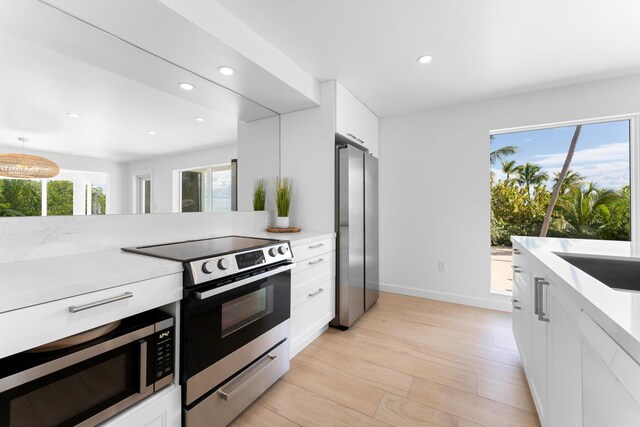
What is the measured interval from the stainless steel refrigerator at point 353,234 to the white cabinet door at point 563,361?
5.07 feet

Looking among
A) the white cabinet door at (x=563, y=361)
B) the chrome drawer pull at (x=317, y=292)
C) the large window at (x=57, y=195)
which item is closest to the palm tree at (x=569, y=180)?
the white cabinet door at (x=563, y=361)

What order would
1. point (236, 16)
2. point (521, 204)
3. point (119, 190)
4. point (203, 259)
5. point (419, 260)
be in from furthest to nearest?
point (419, 260), point (521, 204), point (236, 16), point (119, 190), point (203, 259)

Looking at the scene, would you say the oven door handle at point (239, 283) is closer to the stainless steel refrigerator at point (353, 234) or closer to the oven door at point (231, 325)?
the oven door at point (231, 325)

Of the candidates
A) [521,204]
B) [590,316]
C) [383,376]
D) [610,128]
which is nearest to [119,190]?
[383,376]

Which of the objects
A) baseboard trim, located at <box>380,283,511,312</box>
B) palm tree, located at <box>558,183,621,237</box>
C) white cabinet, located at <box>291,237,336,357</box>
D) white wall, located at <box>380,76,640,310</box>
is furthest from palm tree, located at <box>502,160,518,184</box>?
white cabinet, located at <box>291,237,336,357</box>

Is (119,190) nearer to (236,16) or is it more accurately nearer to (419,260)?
(236,16)

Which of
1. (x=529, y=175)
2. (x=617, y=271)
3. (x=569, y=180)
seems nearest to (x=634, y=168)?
(x=569, y=180)

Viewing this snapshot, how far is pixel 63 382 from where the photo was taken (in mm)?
883

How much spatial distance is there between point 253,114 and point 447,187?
2.32 metres

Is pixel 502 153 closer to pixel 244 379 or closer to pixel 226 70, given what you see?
pixel 226 70

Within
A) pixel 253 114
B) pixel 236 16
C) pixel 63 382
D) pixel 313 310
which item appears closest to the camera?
pixel 63 382

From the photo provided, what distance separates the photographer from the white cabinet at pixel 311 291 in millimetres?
2010

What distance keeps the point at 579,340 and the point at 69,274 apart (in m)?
1.71

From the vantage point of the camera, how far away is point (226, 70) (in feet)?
6.26
